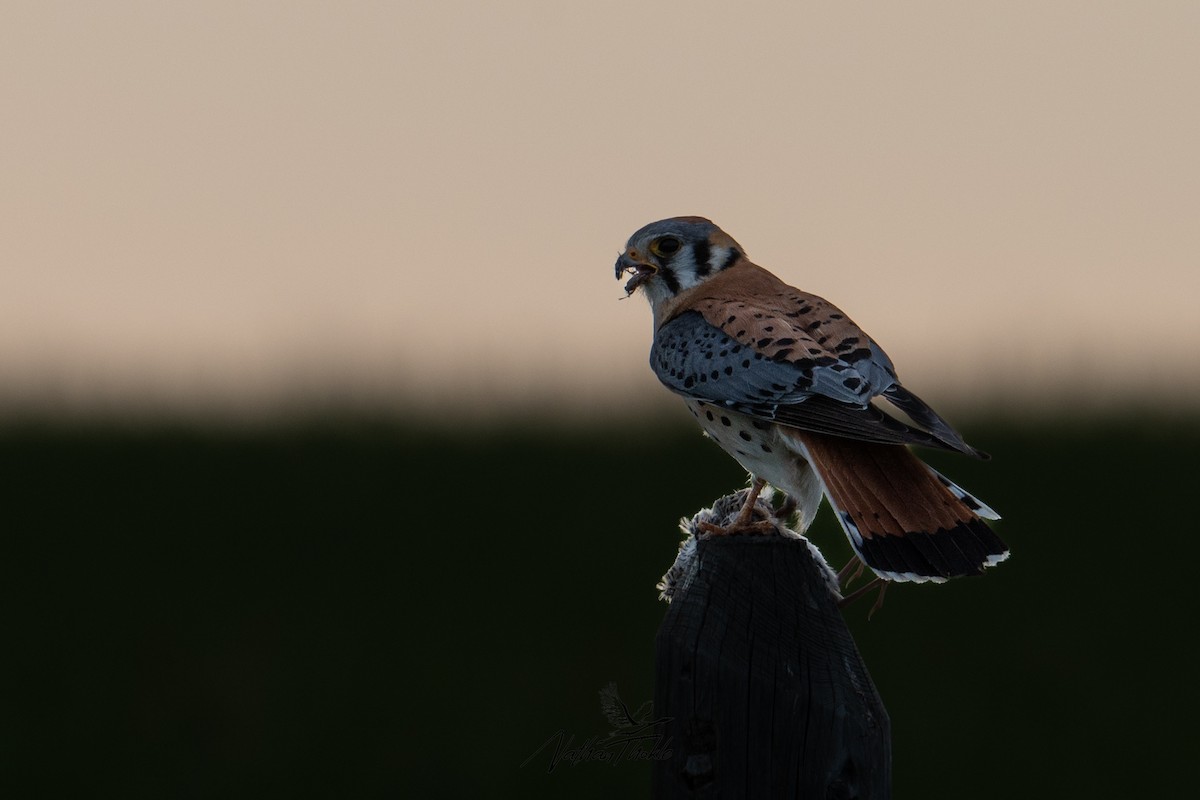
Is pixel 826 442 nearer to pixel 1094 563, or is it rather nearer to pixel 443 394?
pixel 1094 563

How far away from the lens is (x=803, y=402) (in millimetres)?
4027

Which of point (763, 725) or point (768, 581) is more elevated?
point (768, 581)

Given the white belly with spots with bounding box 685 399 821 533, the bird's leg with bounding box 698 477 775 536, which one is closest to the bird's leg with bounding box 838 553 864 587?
the bird's leg with bounding box 698 477 775 536

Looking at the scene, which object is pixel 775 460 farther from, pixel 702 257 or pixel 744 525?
pixel 702 257

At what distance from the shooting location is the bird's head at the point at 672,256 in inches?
197

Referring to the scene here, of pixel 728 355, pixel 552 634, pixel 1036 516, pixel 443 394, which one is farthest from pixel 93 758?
pixel 1036 516

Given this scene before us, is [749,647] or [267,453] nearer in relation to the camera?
[749,647]

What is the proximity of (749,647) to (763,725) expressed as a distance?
18 cm

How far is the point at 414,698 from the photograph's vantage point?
771cm

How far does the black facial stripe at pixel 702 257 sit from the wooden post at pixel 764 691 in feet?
5.72

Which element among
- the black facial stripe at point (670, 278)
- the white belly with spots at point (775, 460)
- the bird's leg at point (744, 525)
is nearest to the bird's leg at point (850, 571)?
the bird's leg at point (744, 525)

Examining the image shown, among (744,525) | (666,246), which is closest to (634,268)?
(666,246)

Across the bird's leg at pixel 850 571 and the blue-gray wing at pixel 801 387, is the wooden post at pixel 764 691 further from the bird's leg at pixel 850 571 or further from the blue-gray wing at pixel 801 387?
the blue-gray wing at pixel 801 387

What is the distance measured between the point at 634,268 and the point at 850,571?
5.28 feet
